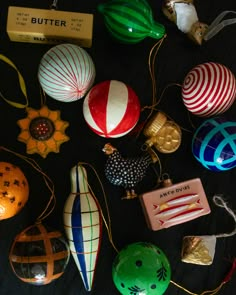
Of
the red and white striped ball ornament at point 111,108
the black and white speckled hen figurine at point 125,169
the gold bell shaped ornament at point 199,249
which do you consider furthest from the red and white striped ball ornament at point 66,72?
the gold bell shaped ornament at point 199,249

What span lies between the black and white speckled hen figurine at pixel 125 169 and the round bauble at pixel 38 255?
0.68 ft

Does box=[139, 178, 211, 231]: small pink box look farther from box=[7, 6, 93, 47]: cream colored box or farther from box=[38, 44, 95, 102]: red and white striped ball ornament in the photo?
box=[7, 6, 93, 47]: cream colored box

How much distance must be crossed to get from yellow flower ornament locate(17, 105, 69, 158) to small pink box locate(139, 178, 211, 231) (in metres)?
0.28

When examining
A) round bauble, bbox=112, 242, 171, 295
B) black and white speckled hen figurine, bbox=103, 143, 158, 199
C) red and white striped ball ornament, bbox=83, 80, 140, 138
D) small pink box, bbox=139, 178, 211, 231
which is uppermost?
red and white striped ball ornament, bbox=83, 80, 140, 138

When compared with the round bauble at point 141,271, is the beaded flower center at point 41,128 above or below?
above

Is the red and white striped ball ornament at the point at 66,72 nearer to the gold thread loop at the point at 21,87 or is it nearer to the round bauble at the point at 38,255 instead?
the gold thread loop at the point at 21,87

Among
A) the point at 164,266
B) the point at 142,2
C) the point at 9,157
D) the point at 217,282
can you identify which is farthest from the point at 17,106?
the point at 217,282

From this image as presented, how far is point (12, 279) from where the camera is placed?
0.99 m

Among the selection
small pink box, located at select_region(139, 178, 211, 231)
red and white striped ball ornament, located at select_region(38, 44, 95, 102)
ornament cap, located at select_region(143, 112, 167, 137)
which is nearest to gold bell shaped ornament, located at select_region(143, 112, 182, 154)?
ornament cap, located at select_region(143, 112, 167, 137)

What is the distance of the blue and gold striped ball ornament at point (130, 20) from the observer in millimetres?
998

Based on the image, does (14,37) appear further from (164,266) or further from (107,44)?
(164,266)

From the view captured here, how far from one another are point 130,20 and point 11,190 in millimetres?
526

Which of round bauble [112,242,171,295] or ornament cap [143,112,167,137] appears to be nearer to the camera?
round bauble [112,242,171,295]

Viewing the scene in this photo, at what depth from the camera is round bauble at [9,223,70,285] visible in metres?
0.87
